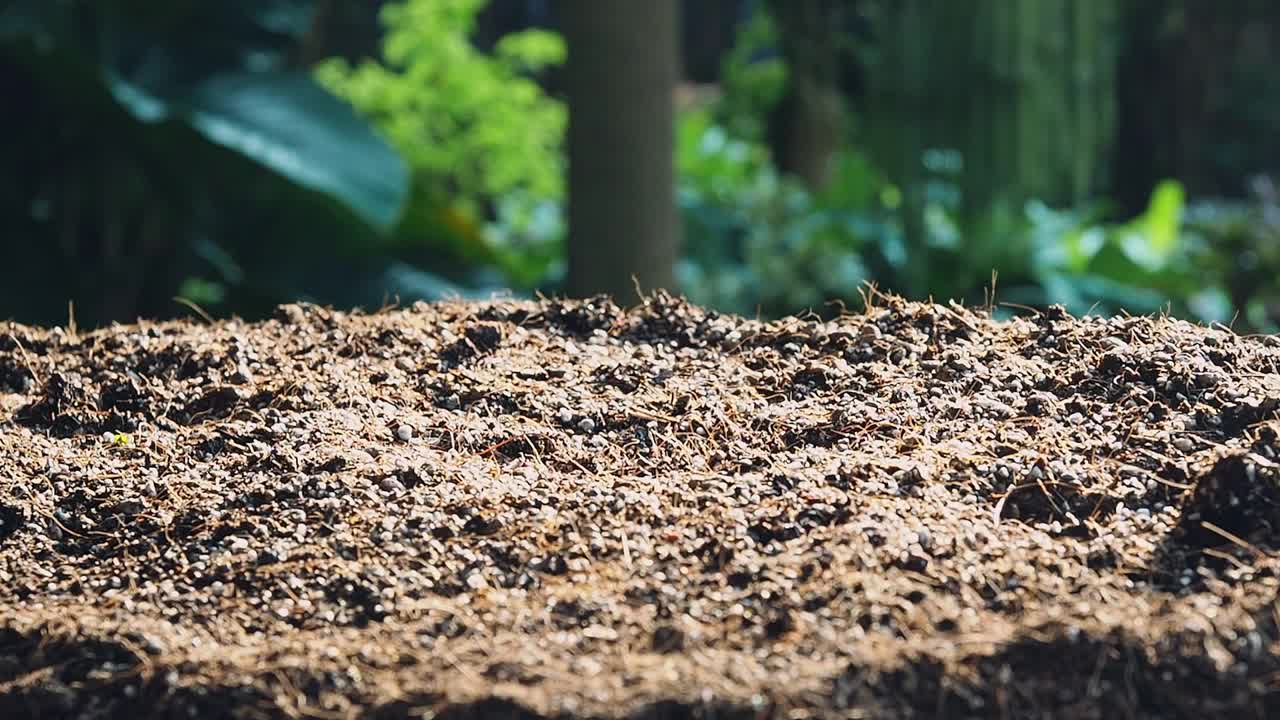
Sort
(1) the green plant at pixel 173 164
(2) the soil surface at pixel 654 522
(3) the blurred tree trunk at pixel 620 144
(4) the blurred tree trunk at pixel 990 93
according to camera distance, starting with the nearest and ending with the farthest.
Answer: (2) the soil surface at pixel 654 522 → (3) the blurred tree trunk at pixel 620 144 → (1) the green plant at pixel 173 164 → (4) the blurred tree trunk at pixel 990 93

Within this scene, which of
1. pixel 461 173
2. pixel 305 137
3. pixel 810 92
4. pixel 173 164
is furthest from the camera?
pixel 810 92

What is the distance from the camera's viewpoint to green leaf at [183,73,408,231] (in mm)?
4172

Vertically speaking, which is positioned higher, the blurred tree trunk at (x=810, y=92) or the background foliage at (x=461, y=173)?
the blurred tree trunk at (x=810, y=92)

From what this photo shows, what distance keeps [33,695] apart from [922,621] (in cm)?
71

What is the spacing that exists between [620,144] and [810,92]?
3.13 meters

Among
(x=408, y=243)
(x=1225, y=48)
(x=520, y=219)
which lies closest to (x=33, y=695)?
(x=408, y=243)

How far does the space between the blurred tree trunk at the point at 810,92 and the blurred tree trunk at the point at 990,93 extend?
3.06ft

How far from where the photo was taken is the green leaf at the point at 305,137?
417 cm

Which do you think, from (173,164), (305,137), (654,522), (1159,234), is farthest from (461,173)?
(654,522)

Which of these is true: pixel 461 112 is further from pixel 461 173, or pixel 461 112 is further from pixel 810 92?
pixel 810 92

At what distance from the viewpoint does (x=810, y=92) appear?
23.0 feet

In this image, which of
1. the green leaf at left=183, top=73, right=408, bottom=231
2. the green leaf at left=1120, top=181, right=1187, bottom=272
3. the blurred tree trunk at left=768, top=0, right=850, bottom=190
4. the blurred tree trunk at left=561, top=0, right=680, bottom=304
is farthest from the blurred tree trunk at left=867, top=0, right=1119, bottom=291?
the green leaf at left=183, top=73, right=408, bottom=231

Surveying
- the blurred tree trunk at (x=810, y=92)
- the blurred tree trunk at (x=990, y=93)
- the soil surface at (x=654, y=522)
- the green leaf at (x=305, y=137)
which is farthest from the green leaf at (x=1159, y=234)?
the soil surface at (x=654, y=522)

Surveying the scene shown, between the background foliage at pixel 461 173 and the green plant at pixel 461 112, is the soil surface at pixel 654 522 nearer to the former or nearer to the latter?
the background foliage at pixel 461 173
